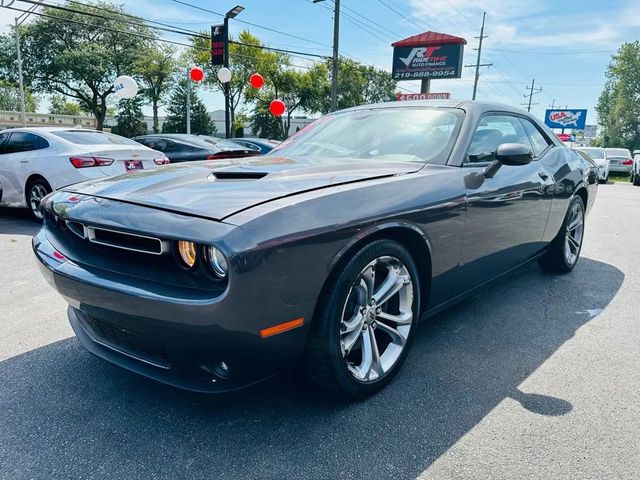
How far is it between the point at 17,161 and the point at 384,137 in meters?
5.84

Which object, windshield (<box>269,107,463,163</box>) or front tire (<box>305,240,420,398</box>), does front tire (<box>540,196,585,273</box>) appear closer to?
windshield (<box>269,107,463,163</box>)

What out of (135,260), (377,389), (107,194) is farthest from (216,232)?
(377,389)

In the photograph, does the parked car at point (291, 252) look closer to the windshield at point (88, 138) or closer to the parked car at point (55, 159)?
the parked car at point (55, 159)

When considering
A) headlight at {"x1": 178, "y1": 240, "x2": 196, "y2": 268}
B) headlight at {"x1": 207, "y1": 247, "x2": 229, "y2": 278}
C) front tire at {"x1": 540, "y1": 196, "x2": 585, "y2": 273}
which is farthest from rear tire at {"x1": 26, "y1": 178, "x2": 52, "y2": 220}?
front tire at {"x1": 540, "y1": 196, "x2": 585, "y2": 273}

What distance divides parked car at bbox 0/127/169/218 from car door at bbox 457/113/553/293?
4.83m

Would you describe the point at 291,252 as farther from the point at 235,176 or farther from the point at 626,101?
the point at 626,101

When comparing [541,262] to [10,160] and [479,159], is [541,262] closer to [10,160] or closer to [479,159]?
[479,159]

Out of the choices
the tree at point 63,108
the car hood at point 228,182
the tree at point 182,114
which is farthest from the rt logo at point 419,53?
the tree at point 63,108

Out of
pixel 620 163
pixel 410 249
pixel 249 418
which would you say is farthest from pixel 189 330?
pixel 620 163

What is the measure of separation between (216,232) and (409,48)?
3387 cm

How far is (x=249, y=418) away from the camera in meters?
2.03

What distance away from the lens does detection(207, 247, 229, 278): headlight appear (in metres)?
1.64

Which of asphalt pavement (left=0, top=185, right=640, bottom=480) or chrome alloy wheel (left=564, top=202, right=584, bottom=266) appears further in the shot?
chrome alloy wheel (left=564, top=202, right=584, bottom=266)

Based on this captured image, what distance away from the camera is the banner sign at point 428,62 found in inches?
1212
